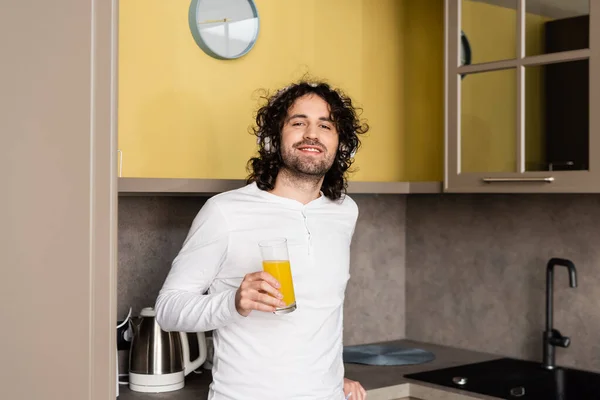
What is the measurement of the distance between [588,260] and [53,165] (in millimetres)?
2098

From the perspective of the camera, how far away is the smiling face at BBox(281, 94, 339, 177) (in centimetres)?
212

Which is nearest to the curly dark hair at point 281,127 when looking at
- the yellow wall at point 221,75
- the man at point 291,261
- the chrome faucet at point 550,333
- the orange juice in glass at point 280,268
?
the man at point 291,261

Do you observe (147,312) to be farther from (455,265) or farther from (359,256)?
(455,265)

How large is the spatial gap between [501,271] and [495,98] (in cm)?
73

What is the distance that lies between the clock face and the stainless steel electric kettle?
2.79ft

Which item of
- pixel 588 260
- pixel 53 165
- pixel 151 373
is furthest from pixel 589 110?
pixel 53 165

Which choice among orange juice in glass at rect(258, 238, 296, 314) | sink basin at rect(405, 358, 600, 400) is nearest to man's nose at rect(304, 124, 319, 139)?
orange juice in glass at rect(258, 238, 296, 314)

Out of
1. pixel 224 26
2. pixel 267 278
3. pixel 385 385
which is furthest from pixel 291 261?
pixel 224 26

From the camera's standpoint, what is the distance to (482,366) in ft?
9.55

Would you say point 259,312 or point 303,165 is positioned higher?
point 303,165

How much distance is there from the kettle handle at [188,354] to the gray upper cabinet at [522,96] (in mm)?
1035

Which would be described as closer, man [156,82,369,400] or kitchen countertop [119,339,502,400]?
man [156,82,369,400]

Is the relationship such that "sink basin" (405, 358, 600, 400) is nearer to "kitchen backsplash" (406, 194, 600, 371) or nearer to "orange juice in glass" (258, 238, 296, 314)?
"kitchen backsplash" (406, 194, 600, 371)

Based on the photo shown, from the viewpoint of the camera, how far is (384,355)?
3021 millimetres
